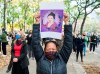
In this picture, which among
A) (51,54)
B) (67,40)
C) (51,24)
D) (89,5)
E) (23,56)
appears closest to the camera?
(51,54)

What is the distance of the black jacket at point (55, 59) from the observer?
5.54 meters

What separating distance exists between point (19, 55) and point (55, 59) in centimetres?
505

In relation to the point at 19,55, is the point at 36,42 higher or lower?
higher

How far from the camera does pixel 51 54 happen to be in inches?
217

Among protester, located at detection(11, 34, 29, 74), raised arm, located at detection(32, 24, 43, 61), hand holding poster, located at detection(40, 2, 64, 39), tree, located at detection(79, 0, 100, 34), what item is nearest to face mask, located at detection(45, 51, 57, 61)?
raised arm, located at detection(32, 24, 43, 61)

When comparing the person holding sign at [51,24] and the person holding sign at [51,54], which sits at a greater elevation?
the person holding sign at [51,24]

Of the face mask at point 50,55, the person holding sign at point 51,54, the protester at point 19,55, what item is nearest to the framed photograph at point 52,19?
the person holding sign at point 51,54

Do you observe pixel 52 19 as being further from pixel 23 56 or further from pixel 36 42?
pixel 23 56

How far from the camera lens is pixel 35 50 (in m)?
5.77

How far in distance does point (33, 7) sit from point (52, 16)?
199 feet

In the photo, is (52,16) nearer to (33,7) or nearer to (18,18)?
(33,7)

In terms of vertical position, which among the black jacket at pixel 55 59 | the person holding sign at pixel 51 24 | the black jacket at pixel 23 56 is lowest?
the black jacket at pixel 23 56

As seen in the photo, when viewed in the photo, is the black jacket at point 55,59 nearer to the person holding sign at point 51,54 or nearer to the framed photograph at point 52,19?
the person holding sign at point 51,54

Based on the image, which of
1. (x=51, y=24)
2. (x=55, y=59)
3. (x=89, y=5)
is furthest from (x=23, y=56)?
(x=89, y=5)
